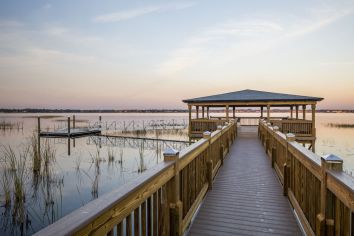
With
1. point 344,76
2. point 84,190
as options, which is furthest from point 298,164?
point 344,76

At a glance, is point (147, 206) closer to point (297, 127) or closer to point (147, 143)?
point (297, 127)

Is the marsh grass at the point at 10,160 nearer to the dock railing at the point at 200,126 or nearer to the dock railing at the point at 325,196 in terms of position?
the dock railing at the point at 325,196

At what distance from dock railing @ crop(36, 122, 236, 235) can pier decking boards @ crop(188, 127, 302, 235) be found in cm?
32

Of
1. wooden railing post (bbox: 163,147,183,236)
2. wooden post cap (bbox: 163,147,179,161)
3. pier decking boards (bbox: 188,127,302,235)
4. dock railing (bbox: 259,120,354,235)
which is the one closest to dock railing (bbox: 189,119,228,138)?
pier decking boards (bbox: 188,127,302,235)

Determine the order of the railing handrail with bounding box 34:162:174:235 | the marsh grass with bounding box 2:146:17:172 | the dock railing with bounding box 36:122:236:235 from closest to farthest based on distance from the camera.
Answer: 1. the railing handrail with bounding box 34:162:174:235
2. the dock railing with bounding box 36:122:236:235
3. the marsh grass with bounding box 2:146:17:172

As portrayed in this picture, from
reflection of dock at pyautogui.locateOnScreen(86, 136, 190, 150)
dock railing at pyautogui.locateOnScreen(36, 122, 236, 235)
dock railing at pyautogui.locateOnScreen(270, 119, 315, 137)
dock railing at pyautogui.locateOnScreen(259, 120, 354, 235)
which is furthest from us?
reflection of dock at pyautogui.locateOnScreen(86, 136, 190, 150)

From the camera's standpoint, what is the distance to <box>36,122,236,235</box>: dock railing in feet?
4.11

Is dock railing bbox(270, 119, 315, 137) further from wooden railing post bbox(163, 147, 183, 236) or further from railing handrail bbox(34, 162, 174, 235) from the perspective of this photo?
railing handrail bbox(34, 162, 174, 235)

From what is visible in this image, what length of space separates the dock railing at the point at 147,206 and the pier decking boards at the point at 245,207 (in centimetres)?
32

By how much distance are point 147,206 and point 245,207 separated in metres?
2.62

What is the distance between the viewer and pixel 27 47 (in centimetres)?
1648

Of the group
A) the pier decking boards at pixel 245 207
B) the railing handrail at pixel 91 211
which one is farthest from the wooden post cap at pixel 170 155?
the pier decking boards at pixel 245 207

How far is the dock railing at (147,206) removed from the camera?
4.11ft

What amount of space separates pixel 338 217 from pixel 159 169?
1729mm
